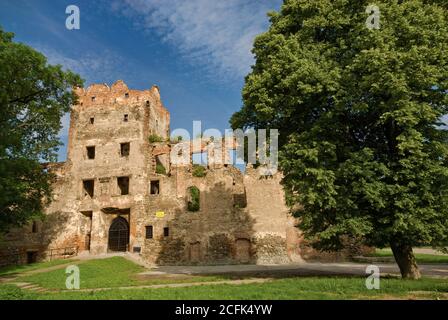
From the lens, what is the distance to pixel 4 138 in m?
18.4

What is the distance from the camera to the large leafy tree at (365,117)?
13.0m

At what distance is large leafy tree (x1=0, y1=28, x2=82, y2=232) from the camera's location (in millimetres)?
18328

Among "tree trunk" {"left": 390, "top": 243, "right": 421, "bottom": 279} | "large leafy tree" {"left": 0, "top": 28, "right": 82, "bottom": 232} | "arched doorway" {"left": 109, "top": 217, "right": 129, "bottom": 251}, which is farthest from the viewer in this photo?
"arched doorway" {"left": 109, "top": 217, "right": 129, "bottom": 251}

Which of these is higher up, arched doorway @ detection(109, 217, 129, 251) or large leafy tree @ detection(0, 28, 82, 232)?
large leafy tree @ detection(0, 28, 82, 232)

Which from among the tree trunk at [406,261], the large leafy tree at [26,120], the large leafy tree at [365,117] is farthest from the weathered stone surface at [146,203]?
the tree trunk at [406,261]

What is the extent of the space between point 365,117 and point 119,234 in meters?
23.5

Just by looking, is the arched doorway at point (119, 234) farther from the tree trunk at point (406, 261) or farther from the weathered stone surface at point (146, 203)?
the tree trunk at point (406, 261)

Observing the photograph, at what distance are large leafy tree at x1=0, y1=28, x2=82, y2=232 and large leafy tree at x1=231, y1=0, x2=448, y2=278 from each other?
37.5 ft

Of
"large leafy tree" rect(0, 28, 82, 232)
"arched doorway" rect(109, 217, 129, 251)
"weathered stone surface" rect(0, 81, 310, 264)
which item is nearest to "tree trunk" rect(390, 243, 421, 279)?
"weathered stone surface" rect(0, 81, 310, 264)

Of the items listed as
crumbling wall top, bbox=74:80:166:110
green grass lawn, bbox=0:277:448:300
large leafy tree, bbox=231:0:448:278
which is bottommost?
green grass lawn, bbox=0:277:448:300

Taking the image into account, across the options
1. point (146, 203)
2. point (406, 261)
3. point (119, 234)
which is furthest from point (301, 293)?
point (119, 234)

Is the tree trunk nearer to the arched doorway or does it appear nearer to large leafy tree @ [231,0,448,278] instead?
large leafy tree @ [231,0,448,278]

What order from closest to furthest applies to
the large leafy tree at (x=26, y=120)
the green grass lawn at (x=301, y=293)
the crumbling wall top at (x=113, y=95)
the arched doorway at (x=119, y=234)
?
1. the green grass lawn at (x=301, y=293)
2. the large leafy tree at (x=26, y=120)
3. the arched doorway at (x=119, y=234)
4. the crumbling wall top at (x=113, y=95)

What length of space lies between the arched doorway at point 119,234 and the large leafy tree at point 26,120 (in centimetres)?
842
